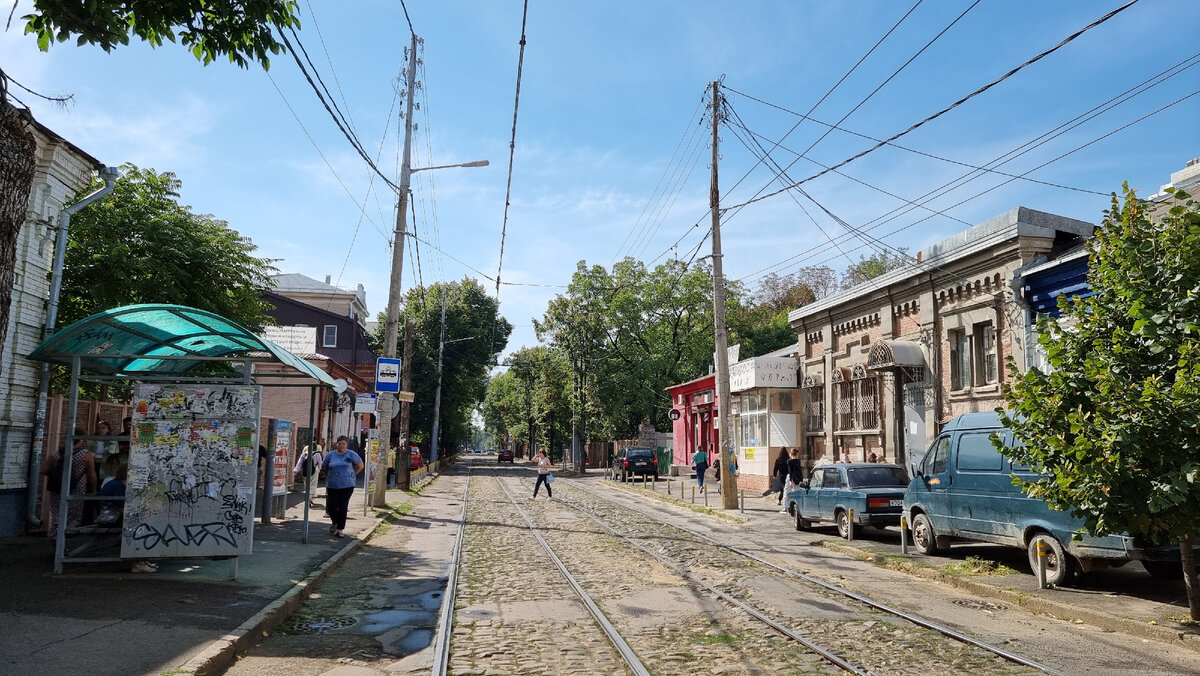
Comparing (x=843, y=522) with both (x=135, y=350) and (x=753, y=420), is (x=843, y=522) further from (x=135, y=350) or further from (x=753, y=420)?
(x=753, y=420)

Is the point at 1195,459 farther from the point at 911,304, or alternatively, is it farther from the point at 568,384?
the point at 568,384

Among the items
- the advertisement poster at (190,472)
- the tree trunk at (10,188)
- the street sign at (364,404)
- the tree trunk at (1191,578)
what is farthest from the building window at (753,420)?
the tree trunk at (10,188)

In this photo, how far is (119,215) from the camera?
15391 mm

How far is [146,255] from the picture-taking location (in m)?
15.4

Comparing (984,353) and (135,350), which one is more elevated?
(984,353)

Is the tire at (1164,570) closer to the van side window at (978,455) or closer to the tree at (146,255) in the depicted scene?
the van side window at (978,455)

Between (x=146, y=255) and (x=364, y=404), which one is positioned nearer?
(x=146, y=255)

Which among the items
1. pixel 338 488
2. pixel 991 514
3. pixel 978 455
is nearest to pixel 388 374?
pixel 338 488

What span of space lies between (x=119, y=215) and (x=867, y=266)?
182 feet

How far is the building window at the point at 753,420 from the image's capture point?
31031 millimetres

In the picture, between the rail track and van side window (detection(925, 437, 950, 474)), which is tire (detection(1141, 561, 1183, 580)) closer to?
→ van side window (detection(925, 437, 950, 474))

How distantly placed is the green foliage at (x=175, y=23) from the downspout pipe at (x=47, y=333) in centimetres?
634

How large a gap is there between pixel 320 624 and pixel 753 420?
25.7 meters

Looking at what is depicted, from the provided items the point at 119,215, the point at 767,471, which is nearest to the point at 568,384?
the point at 767,471
